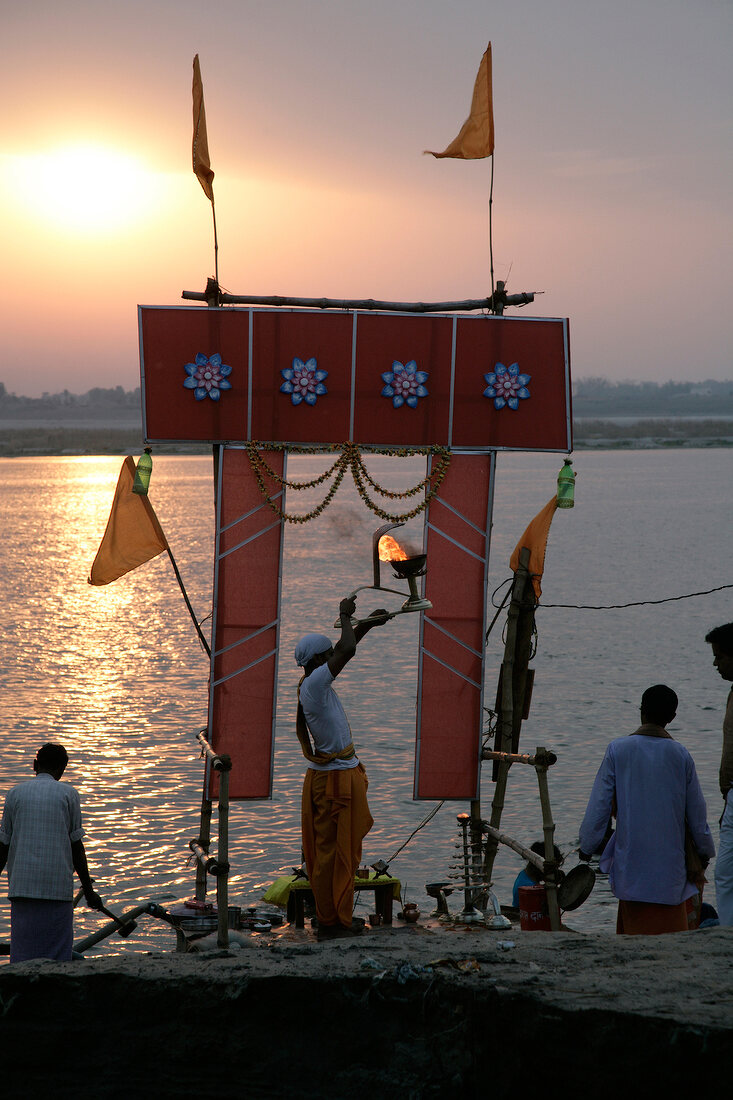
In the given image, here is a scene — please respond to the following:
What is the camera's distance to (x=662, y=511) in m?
52.6

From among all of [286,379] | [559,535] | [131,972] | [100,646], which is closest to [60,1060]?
[131,972]

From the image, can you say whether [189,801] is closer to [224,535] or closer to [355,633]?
[224,535]

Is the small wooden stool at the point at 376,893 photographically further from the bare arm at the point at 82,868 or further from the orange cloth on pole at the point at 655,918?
the orange cloth on pole at the point at 655,918

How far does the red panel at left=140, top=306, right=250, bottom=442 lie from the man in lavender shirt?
3.33m

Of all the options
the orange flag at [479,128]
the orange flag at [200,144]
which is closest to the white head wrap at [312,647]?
the orange flag at [200,144]

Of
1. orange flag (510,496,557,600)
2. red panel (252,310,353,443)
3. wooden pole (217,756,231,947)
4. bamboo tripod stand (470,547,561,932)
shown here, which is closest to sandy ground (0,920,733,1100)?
wooden pole (217,756,231,947)

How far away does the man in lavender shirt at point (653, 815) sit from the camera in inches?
232

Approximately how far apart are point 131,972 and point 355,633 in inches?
97.0

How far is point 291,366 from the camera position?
7.81 meters

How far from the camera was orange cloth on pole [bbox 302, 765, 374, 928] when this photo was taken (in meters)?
6.80

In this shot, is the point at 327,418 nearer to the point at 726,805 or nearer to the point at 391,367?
the point at 391,367

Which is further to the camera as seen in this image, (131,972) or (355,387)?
(355,387)

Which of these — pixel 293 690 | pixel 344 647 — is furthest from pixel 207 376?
pixel 293 690

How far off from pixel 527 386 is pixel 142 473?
255 centimetres
